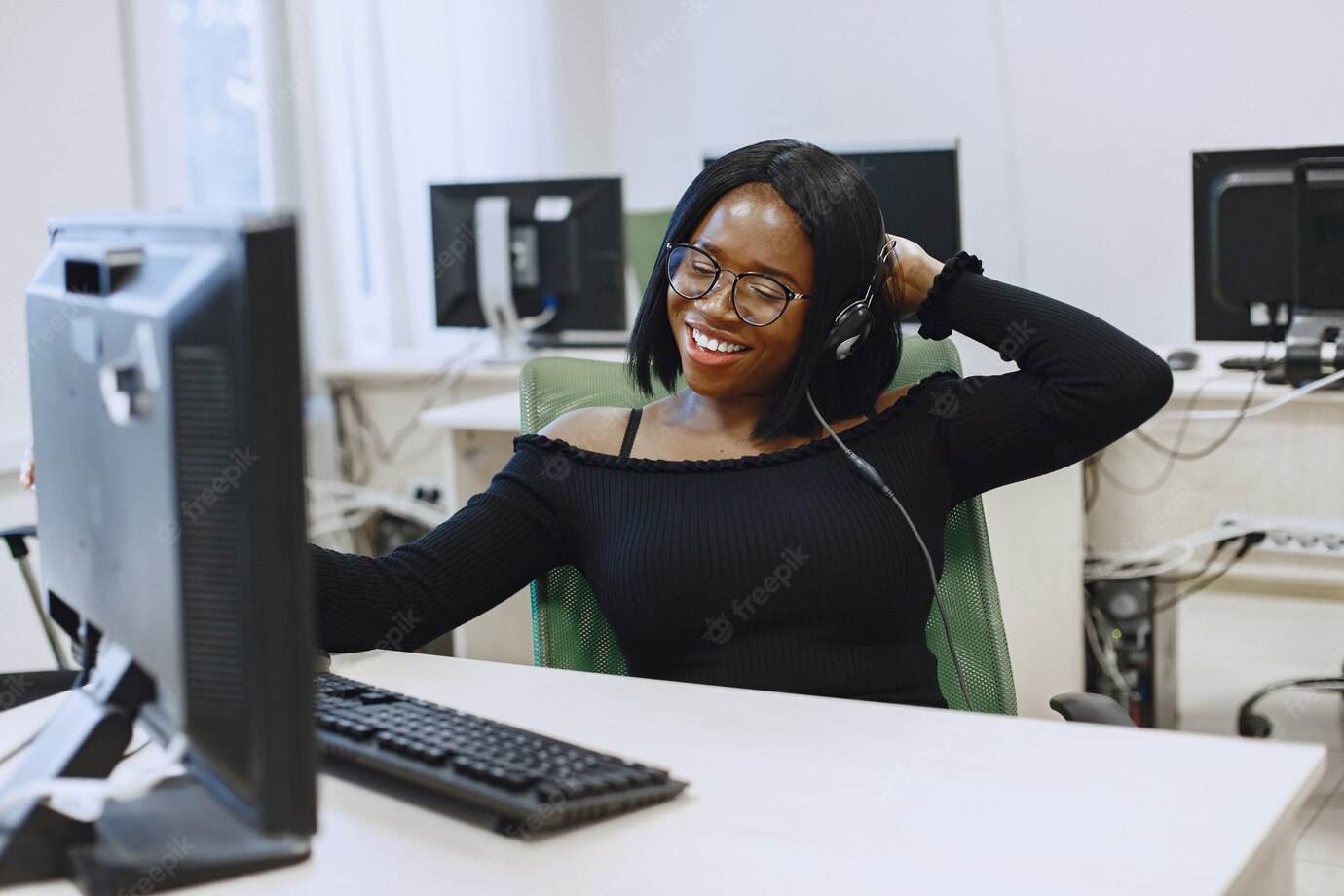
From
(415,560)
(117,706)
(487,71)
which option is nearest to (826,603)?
(415,560)

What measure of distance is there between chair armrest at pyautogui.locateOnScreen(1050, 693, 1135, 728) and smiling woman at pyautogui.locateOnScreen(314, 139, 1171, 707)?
5.6 inches

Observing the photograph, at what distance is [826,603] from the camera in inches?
53.2

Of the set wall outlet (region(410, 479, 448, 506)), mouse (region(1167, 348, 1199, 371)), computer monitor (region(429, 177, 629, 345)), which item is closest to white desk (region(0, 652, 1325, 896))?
mouse (region(1167, 348, 1199, 371))

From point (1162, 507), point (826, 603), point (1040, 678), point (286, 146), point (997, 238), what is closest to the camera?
point (826, 603)

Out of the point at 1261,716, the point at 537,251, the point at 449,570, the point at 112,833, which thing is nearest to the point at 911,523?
the point at 449,570

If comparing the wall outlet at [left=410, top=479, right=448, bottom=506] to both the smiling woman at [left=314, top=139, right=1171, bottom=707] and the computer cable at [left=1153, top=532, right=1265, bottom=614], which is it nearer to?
the computer cable at [left=1153, top=532, right=1265, bottom=614]

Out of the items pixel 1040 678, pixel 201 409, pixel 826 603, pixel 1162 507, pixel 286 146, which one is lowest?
pixel 1040 678

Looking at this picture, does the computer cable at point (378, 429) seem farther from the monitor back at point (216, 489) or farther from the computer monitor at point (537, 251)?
the monitor back at point (216, 489)

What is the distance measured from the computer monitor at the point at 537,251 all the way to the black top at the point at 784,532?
200cm

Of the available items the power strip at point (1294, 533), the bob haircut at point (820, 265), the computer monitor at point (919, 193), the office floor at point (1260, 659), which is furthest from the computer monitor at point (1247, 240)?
the bob haircut at point (820, 265)

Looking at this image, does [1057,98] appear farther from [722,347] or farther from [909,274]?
[722,347]

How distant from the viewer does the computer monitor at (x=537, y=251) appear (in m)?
3.43

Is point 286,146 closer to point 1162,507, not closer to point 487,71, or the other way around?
point 487,71

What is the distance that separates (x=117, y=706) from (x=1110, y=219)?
3.75m
